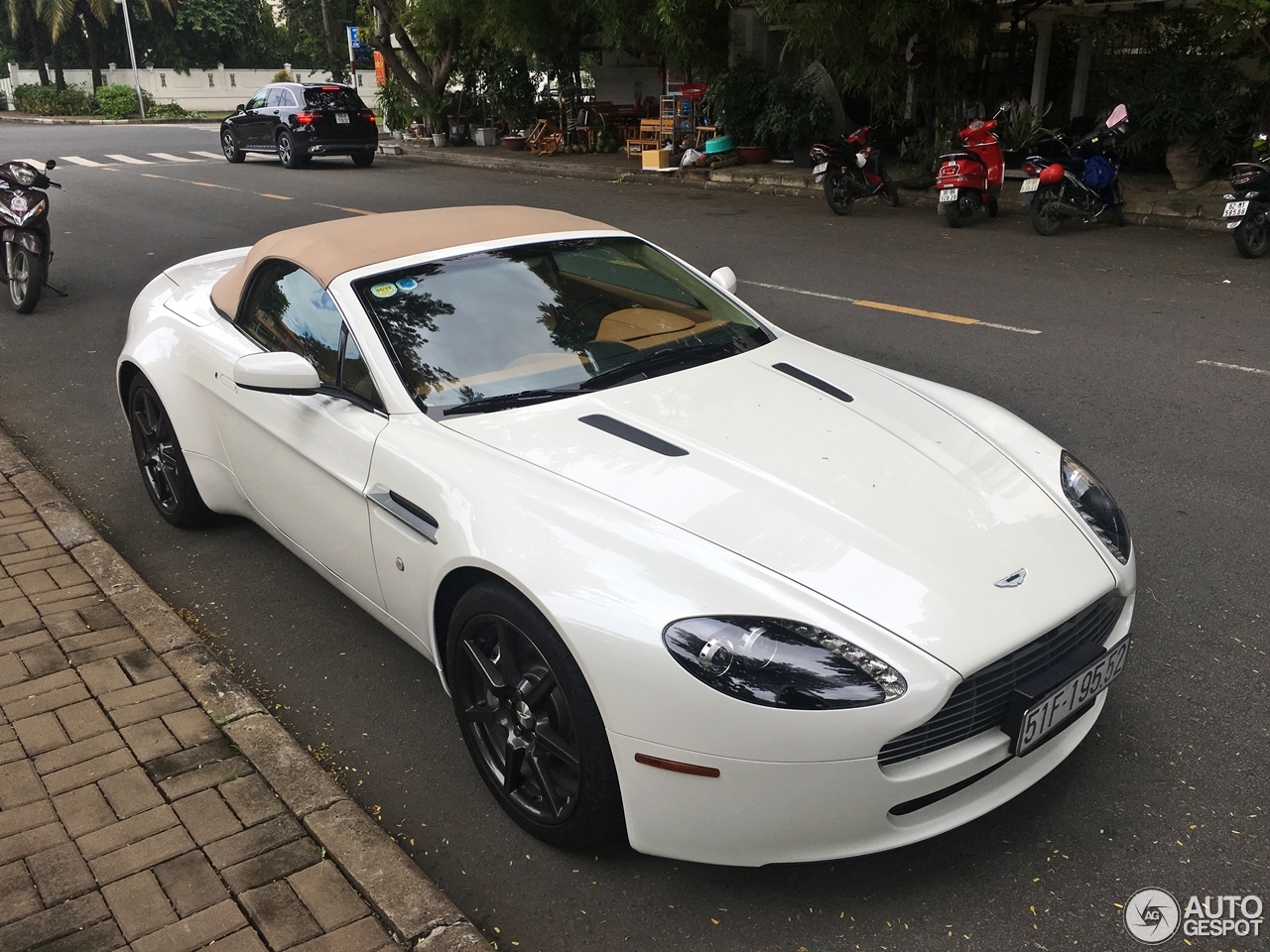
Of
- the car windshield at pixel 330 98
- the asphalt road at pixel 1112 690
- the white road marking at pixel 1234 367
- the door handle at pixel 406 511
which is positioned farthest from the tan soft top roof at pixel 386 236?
the car windshield at pixel 330 98

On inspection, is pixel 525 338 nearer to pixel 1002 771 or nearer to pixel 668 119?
pixel 1002 771

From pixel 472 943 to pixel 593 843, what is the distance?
39 centimetres

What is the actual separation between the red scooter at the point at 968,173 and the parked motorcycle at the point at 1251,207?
299 centimetres

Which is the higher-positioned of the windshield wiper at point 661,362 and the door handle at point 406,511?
the windshield wiper at point 661,362

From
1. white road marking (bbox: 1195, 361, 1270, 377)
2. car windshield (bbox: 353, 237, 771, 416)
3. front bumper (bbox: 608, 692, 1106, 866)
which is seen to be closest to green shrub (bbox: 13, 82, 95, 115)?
white road marking (bbox: 1195, 361, 1270, 377)

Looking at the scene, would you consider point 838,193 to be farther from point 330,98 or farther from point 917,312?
point 330,98

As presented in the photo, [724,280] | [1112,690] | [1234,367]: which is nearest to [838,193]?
[1234,367]

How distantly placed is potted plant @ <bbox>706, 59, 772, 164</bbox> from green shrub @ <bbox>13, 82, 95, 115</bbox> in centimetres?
3899

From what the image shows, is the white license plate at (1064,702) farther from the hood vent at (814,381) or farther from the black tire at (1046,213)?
the black tire at (1046,213)

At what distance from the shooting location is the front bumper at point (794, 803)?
2.29 m

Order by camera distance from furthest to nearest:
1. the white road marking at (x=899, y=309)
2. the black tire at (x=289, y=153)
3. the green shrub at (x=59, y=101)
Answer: the green shrub at (x=59, y=101) < the black tire at (x=289, y=153) < the white road marking at (x=899, y=309)

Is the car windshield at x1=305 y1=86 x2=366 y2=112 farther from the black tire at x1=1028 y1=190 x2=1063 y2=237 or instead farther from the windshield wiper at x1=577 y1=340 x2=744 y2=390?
the windshield wiper at x1=577 y1=340 x2=744 y2=390

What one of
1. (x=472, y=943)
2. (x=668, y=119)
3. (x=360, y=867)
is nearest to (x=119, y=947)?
(x=360, y=867)

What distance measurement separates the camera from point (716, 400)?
3.24m
